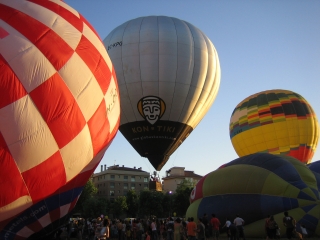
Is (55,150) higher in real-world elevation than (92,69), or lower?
lower

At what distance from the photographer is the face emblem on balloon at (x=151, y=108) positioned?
16.1 meters

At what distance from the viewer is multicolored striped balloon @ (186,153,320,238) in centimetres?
1170

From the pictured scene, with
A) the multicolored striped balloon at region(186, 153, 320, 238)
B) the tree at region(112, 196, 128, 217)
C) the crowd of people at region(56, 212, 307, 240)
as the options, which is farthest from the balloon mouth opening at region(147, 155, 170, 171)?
the tree at region(112, 196, 128, 217)

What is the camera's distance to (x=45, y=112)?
22.1 feet

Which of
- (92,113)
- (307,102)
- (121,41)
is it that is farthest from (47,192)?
(307,102)

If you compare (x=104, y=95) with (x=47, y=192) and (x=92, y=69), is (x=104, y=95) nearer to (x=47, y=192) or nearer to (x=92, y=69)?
(x=92, y=69)

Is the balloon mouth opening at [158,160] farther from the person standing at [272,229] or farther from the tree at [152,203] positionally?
the tree at [152,203]

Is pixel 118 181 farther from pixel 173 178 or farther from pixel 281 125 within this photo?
pixel 281 125

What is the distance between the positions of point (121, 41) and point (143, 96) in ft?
9.30

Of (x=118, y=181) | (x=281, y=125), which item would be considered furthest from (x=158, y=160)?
(x=118, y=181)

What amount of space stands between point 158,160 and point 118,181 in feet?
172

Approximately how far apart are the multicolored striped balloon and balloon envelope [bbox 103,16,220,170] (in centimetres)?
372

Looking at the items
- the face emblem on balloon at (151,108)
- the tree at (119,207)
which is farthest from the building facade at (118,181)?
the face emblem on balloon at (151,108)

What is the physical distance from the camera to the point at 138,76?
16141 mm
